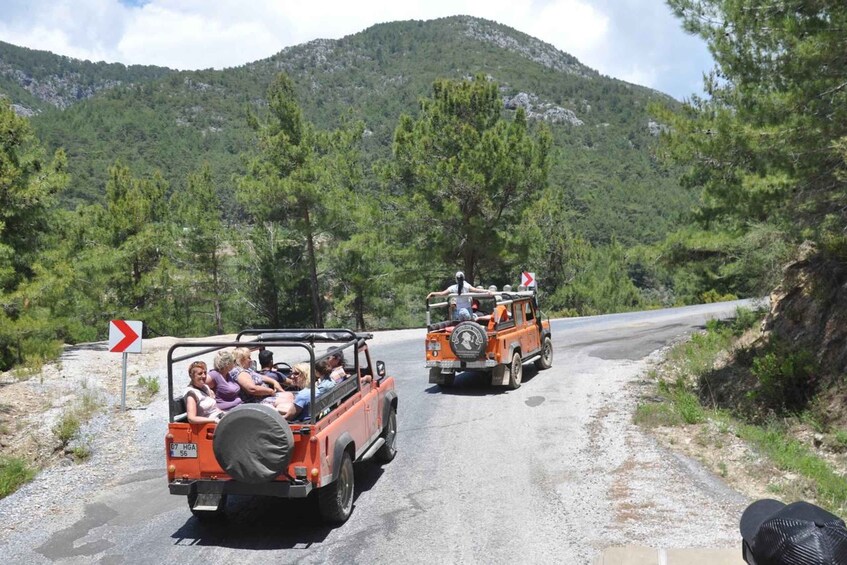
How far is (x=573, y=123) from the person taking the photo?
435 feet

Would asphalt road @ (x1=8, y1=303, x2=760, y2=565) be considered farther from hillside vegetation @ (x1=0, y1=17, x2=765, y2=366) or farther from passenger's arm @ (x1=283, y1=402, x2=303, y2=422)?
hillside vegetation @ (x1=0, y1=17, x2=765, y2=366)

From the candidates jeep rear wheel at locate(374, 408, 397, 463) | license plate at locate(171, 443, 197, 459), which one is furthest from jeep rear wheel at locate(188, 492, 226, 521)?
jeep rear wheel at locate(374, 408, 397, 463)

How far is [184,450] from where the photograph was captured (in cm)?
664

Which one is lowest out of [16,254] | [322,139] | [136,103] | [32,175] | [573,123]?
[16,254]

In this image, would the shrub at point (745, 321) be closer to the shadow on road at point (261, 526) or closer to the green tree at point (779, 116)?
the green tree at point (779, 116)

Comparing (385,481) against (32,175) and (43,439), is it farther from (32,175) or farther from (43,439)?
(32,175)

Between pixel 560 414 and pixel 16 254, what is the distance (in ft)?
55.5

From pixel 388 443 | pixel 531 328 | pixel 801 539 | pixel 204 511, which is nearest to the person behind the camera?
pixel 801 539

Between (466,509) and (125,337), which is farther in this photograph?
(125,337)

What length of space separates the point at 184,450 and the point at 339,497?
1647 millimetres

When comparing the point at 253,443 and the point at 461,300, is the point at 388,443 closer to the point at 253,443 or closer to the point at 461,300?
the point at 253,443

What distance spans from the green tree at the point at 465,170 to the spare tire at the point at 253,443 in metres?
20.9

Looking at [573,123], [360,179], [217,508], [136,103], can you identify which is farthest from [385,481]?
[136,103]

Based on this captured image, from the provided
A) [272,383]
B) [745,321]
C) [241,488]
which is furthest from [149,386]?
[745,321]
